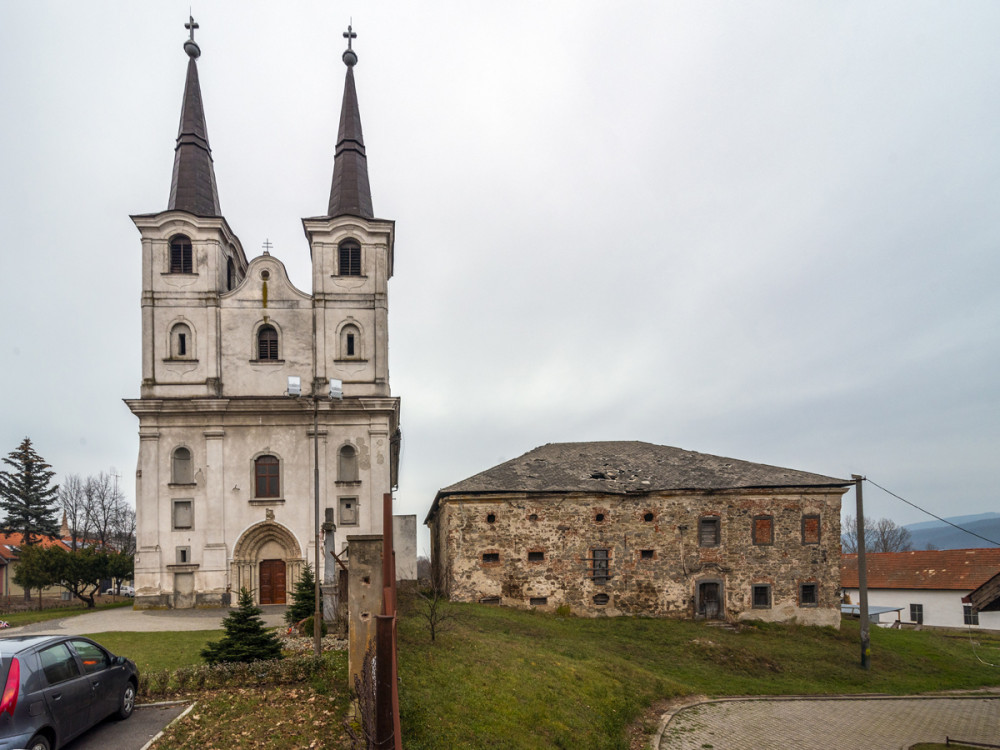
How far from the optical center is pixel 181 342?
96.8 feet

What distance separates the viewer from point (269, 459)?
28859 mm

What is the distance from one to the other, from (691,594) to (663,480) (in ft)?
17.2

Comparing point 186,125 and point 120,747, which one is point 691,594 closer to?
point 120,747

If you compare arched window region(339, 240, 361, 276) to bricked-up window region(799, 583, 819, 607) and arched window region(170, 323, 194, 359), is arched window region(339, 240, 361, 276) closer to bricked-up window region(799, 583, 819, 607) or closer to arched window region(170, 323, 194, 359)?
arched window region(170, 323, 194, 359)

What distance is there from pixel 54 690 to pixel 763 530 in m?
27.9

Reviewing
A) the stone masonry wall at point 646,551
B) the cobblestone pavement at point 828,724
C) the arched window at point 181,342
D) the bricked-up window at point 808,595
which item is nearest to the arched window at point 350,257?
the arched window at point 181,342

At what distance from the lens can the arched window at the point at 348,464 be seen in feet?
96.2

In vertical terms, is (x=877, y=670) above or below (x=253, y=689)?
below

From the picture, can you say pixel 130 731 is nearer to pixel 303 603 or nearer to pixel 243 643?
pixel 243 643

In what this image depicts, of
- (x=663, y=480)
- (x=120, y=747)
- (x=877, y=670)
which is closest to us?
(x=120, y=747)

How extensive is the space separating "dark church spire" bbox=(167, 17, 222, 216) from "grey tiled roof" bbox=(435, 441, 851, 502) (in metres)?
19.1

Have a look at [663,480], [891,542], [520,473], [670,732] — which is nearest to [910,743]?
[670,732]

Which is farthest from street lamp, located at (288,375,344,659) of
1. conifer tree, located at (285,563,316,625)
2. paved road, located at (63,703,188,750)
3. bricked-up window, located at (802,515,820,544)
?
bricked-up window, located at (802,515,820,544)

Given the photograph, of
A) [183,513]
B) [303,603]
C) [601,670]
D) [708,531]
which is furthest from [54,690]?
[708,531]
